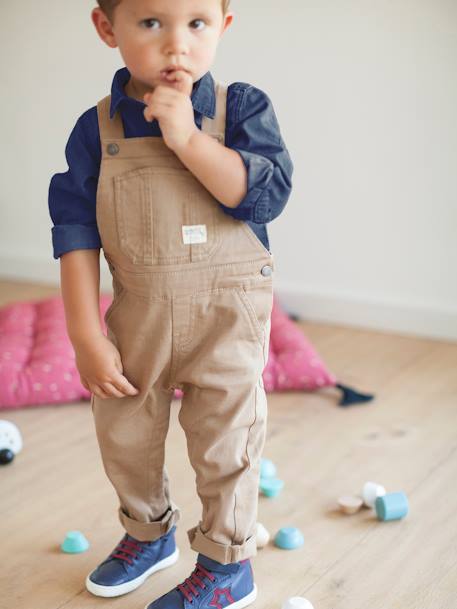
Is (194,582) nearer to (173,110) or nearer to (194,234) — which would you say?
(194,234)

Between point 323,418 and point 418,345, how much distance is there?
57 cm

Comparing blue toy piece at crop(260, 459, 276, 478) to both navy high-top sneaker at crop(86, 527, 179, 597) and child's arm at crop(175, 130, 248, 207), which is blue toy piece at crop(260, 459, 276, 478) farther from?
child's arm at crop(175, 130, 248, 207)

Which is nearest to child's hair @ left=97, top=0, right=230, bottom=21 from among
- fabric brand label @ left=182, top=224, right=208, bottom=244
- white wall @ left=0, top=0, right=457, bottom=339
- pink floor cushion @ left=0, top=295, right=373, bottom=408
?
fabric brand label @ left=182, top=224, right=208, bottom=244

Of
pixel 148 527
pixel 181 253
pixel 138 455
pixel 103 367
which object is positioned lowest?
pixel 148 527

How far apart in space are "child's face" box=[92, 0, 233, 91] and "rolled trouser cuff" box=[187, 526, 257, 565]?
0.63 m

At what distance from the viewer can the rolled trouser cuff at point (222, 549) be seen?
119 centimetres

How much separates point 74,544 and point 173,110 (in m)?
0.75

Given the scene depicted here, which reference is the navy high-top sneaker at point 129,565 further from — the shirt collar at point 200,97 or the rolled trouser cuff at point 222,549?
the shirt collar at point 200,97

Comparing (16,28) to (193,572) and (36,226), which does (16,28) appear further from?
(193,572)

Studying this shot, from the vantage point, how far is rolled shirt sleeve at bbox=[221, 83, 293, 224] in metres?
1.06

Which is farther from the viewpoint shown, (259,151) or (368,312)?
(368,312)

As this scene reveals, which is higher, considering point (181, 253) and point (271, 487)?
point (181, 253)

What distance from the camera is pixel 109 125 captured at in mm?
1096

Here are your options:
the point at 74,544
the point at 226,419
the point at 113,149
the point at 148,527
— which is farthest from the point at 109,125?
the point at 74,544
